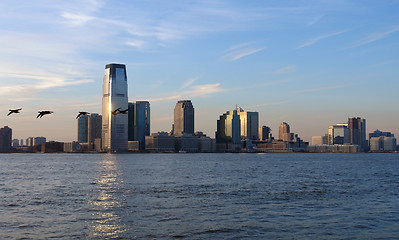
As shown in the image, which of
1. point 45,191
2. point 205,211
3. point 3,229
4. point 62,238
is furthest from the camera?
point 45,191

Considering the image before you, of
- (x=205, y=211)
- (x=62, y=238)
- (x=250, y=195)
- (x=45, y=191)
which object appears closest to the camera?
(x=62, y=238)

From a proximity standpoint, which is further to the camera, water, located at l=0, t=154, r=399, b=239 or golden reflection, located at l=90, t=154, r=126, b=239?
water, located at l=0, t=154, r=399, b=239

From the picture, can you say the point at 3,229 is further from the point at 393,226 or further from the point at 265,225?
the point at 393,226

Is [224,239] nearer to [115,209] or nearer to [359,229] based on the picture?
[359,229]

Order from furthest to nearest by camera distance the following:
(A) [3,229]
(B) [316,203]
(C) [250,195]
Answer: (C) [250,195]
(B) [316,203]
(A) [3,229]

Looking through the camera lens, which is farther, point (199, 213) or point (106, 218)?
point (199, 213)

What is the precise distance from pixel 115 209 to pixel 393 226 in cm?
3012

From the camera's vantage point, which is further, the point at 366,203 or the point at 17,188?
the point at 17,188

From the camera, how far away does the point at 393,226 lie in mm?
45531

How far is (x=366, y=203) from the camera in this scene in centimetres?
6109

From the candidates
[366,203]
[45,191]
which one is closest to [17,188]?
[45,191]

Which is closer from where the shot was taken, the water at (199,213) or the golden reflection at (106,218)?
the golden reflection at (106,218)

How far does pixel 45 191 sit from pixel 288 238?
159ft

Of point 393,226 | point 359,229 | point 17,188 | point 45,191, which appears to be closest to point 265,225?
point 359,229
